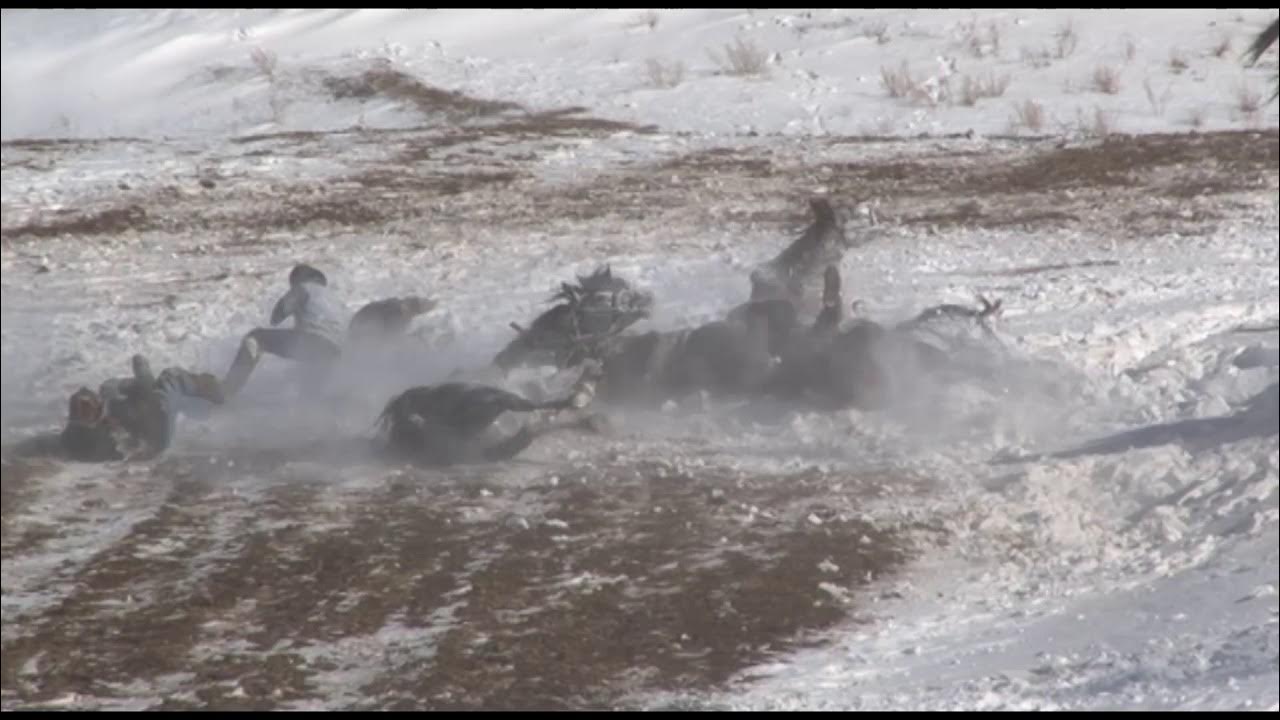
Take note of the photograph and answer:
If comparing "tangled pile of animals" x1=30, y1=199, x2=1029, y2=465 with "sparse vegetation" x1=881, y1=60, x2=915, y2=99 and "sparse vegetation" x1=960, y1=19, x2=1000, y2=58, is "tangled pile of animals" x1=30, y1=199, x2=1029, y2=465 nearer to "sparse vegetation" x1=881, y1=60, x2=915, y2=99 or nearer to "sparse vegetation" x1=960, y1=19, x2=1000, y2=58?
"sparse vegetation" x1=881, y1=60, x2=915, y2=99

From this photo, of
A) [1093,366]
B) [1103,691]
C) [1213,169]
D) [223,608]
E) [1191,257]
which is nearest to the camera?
[1103,691]

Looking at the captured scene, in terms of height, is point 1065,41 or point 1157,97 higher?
point 1065,41

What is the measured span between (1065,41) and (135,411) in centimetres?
1128

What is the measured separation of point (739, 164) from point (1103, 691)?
8688 mm

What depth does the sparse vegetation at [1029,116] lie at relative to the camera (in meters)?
15.3

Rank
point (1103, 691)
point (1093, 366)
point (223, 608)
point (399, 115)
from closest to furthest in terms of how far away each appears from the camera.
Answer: point (1103, 691) → point (223, 608) → point (1093, 366) → point (399, 115)

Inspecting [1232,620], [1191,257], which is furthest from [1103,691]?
[1191,257]

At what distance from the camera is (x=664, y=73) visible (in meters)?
17.1

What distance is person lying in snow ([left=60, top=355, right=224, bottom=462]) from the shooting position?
23.8 ft

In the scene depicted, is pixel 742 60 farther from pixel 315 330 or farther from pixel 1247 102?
pixel 315 330

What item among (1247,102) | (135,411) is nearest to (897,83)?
(1247,102)

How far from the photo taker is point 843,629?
21.4 ft

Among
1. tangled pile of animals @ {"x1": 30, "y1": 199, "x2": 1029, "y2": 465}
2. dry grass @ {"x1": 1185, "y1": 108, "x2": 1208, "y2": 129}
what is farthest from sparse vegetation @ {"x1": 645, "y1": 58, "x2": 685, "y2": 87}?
tangled pile of animals @ {"x1": 30, "y1": 199, "x2": 1029, "y2": 465}

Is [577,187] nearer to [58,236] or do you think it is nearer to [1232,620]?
[58,236]
